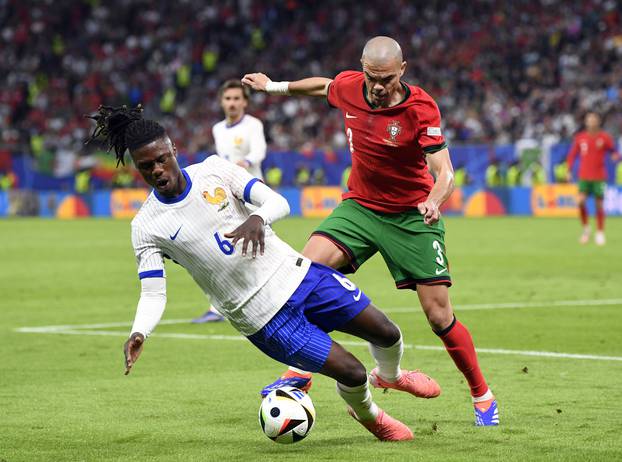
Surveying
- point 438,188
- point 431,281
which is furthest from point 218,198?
point 431,281

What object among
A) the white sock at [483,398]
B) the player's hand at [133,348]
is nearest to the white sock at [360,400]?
the white sock at [483,398]

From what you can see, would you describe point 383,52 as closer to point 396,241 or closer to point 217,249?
point 396,241

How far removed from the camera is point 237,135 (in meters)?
12.9

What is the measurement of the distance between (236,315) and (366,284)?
10.5 m

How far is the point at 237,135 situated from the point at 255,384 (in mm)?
4612

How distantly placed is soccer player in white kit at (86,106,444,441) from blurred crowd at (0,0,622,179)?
87.3 feet

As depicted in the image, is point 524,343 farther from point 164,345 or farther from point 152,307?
point 152,307

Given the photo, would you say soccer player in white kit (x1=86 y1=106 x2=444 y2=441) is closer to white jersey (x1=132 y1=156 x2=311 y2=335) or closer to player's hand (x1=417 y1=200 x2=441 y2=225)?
white jersey (x1=132 y1=156 x2=311 y2=335)

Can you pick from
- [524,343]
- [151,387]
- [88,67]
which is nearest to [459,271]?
[524,343]

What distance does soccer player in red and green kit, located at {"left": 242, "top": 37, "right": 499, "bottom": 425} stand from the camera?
23.7 ft

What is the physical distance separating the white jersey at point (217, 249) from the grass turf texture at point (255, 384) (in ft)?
2.69

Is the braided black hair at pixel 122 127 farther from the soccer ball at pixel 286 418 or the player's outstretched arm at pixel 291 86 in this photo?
the player's outstretched arm at pixel 291 86

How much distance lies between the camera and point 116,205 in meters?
38.5

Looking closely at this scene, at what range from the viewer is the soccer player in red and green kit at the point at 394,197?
7.21 meters
